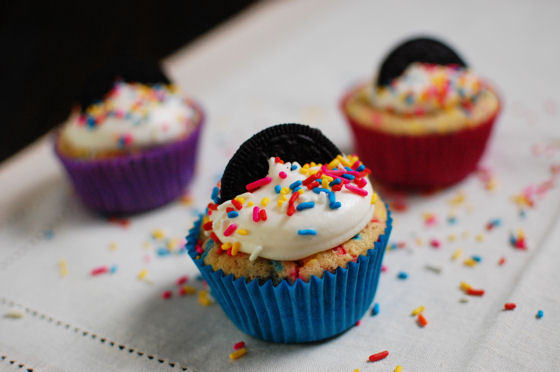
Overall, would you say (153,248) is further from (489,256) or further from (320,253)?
(489,256)

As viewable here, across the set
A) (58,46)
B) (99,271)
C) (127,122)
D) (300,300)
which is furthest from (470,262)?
(58,46)

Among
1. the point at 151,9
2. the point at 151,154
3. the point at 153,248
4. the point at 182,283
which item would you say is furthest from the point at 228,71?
the point at 182,283

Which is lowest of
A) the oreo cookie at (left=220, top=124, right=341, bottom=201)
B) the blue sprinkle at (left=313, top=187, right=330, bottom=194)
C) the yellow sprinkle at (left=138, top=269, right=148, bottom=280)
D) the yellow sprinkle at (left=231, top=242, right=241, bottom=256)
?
the yellow sprinkle at (left=138, top=269, right=148, bottom=280)

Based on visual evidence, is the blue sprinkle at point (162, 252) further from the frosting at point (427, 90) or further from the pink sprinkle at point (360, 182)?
the frosting at point (427, 90)

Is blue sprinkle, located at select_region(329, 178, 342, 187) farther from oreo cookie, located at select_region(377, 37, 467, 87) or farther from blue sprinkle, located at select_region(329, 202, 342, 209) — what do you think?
oreo cookie, located at select_region(377, 37, 467, 87)

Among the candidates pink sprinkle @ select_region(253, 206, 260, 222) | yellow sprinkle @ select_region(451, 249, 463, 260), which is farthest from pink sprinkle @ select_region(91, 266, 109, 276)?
yellow sprinkle @ select_region(451, 249, 463, 260)

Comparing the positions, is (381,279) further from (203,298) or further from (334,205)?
(203,298)

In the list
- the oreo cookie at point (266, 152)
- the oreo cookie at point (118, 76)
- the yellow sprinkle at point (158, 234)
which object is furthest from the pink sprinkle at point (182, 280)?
the oreo cookie at point (118, 76)

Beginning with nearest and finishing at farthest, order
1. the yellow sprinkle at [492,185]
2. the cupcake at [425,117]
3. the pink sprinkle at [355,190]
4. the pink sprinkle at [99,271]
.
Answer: the pink sprinkle at [355,190] → the pink sprinkle at [99,271] → the cupcake at [425,117] → the yellow sprinkle at [492,185]
